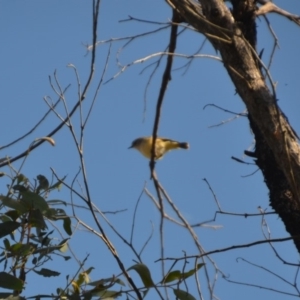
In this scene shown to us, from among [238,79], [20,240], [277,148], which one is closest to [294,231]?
[277,148]

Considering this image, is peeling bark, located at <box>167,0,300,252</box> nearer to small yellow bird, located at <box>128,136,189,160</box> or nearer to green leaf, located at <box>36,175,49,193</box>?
green leaf, located at <box>36,175,49,193</box>

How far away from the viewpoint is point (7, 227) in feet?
6.23

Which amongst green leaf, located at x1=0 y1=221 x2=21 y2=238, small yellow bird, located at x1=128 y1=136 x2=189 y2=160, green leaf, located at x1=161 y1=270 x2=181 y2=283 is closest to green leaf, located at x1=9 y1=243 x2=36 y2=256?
green leaf, located at x1=0 y1=221 x2=21 y2=238

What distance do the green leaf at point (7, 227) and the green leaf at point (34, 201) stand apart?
0.07 meters

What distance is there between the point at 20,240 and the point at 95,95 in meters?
0.56

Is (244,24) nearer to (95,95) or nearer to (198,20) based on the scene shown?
(198,20)

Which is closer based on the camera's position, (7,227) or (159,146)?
(7,227)

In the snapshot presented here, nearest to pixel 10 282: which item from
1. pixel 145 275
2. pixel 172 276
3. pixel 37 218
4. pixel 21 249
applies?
pixel 21 249

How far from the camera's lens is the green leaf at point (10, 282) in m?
1.72

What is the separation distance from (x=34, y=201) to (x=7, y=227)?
0.11m

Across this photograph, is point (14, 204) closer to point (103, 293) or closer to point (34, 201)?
point (34, 201)

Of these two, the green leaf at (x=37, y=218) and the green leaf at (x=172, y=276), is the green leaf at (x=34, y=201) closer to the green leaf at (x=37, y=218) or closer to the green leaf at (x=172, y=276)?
the green leaf at (x=37, y=218)

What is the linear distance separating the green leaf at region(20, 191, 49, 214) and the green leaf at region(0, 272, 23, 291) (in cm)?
25

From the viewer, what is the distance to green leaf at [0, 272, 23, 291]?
5.65 feet
